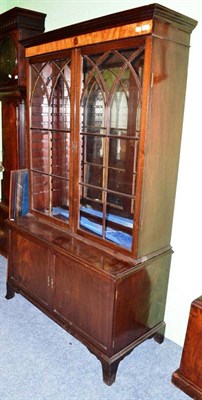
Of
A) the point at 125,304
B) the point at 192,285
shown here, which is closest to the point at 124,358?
the point at 125,304

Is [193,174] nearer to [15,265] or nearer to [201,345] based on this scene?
[201,345]

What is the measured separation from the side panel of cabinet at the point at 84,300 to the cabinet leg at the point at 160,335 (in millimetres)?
487

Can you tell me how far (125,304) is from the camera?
176 cm

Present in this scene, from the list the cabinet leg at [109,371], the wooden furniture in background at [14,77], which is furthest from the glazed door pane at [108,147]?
the wooden furniture in background at [14,77]

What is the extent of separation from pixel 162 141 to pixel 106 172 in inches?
17.0

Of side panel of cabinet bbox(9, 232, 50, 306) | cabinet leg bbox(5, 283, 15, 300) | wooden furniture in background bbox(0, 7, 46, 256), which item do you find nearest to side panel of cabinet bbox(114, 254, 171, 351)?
side panel of cabinet bbox(9, 232, 50, 306)

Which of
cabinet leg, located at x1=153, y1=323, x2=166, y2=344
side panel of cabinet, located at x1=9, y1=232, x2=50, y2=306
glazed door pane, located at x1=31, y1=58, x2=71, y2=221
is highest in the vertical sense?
glazed door pane, located at x1=31, y1=58, x2=71, y2=221

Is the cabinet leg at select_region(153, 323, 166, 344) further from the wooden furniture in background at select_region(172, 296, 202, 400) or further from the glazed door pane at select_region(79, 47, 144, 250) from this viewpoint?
the glazed door pane at select_region(79, 47, 144, 250)

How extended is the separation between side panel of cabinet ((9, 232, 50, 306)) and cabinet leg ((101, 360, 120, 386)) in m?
0.59

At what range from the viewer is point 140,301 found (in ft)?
6.10

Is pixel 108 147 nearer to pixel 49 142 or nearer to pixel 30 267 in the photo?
pixel 49 142

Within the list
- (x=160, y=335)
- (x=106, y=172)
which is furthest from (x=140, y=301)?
(x=106, y=172)

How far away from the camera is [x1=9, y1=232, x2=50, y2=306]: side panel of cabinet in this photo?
215 cm

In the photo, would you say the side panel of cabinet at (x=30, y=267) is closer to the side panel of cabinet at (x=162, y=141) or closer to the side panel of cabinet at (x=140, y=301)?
the side panel of cabinet at (x=140, y=301)
